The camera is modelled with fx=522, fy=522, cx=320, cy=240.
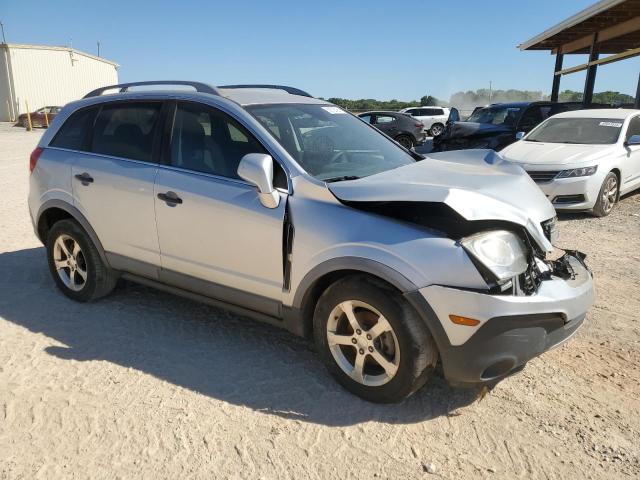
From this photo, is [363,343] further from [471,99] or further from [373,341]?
[471,99]

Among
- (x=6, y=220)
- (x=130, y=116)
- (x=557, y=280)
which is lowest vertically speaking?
(x=6, y=220)

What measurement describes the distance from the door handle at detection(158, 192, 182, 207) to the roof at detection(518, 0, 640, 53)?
14867 millimetres

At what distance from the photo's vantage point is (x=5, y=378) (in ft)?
10.9

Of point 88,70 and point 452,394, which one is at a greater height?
point 88,70

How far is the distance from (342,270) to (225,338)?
1.32 metres

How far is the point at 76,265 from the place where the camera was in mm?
4496

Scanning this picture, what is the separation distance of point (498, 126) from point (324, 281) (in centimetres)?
1048

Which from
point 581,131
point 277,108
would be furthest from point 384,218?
point 581,131

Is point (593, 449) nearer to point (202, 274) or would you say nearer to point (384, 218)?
point (384, 218)

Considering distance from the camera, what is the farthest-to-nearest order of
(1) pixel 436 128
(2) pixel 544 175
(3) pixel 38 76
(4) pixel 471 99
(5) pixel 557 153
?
(4) pixel 471 99, (3) pixel 38 76, (1) pixel 436 128, (5) pixel 557 153, (2) pixel 544 175

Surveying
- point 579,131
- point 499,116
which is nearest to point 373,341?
point 579,131

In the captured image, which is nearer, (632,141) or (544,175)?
(544,175)

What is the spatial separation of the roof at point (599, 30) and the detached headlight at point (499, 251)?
47.5 ft

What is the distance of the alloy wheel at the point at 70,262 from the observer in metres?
4.48
